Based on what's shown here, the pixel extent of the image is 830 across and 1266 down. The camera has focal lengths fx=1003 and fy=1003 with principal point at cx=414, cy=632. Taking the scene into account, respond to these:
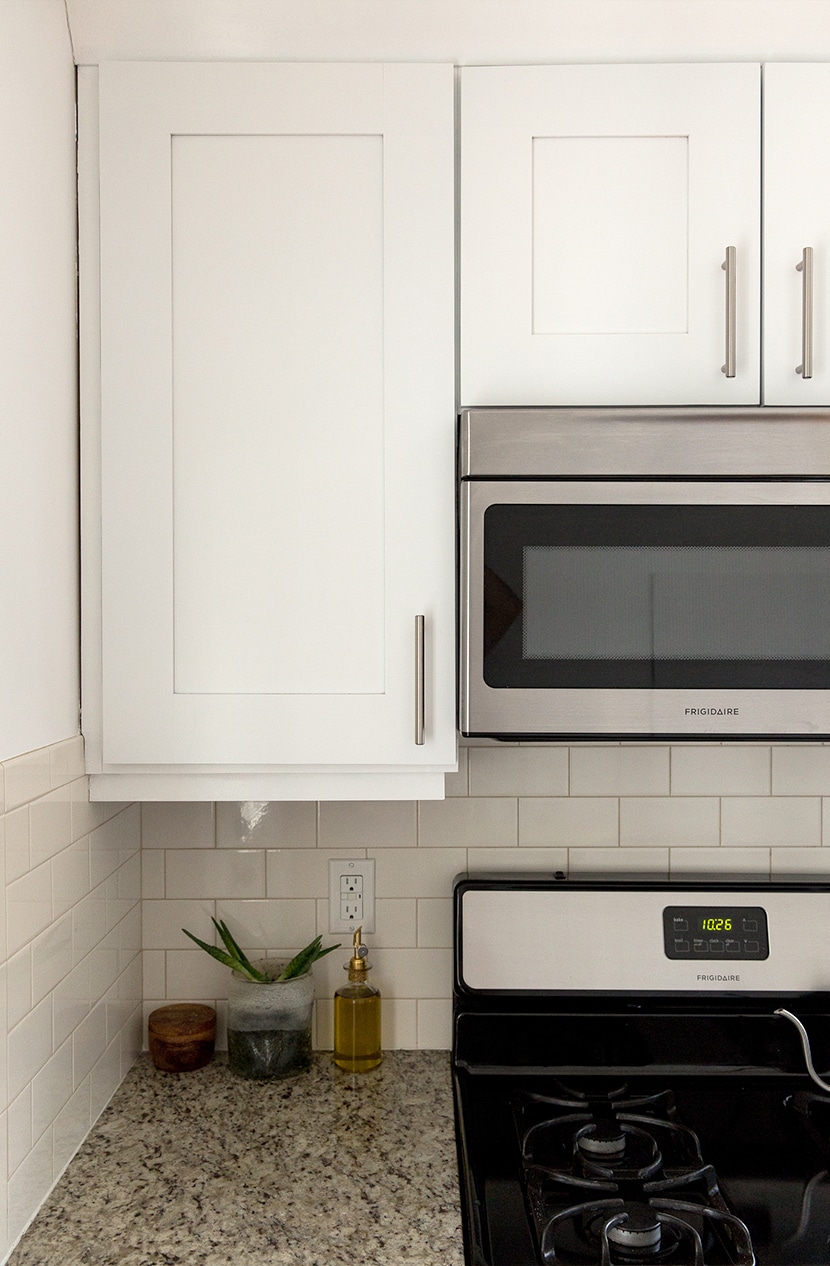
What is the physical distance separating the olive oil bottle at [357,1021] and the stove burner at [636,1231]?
0.49 meters

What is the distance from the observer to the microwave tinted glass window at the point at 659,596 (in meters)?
1.16

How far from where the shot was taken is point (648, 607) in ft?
3.80

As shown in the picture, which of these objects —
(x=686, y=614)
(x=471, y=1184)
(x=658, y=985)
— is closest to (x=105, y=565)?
(x=686, y=614)

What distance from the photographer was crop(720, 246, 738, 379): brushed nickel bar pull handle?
118 centimetres

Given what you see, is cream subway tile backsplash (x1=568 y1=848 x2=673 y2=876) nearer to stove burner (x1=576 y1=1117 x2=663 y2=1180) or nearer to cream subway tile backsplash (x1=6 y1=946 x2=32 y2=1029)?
Result: stove burner (x1=576 y1=1117 x2=663 y2=1180)

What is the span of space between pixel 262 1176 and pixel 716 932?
0.70 m

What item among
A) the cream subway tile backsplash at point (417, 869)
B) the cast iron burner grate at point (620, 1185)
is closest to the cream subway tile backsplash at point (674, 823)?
the cream subway tile backsplash at point (417, 869)

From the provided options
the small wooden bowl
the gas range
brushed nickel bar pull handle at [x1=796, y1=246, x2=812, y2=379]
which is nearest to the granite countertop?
the small wooden bowl

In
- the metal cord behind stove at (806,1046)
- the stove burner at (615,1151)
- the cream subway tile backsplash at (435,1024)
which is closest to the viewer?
the stove burner at (615,1151)

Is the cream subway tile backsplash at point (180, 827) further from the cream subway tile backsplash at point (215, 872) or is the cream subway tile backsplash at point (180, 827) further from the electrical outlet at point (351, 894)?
the electrical outlet at point (351, 894)

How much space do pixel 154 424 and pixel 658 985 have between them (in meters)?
1.02

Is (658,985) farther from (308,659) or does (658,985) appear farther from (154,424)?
(154,424)

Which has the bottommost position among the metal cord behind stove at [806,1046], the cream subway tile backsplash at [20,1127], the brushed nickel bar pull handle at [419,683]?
the metal cord behind stove at [806,1046]

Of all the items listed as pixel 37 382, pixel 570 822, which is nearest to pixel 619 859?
pixel 570 822
